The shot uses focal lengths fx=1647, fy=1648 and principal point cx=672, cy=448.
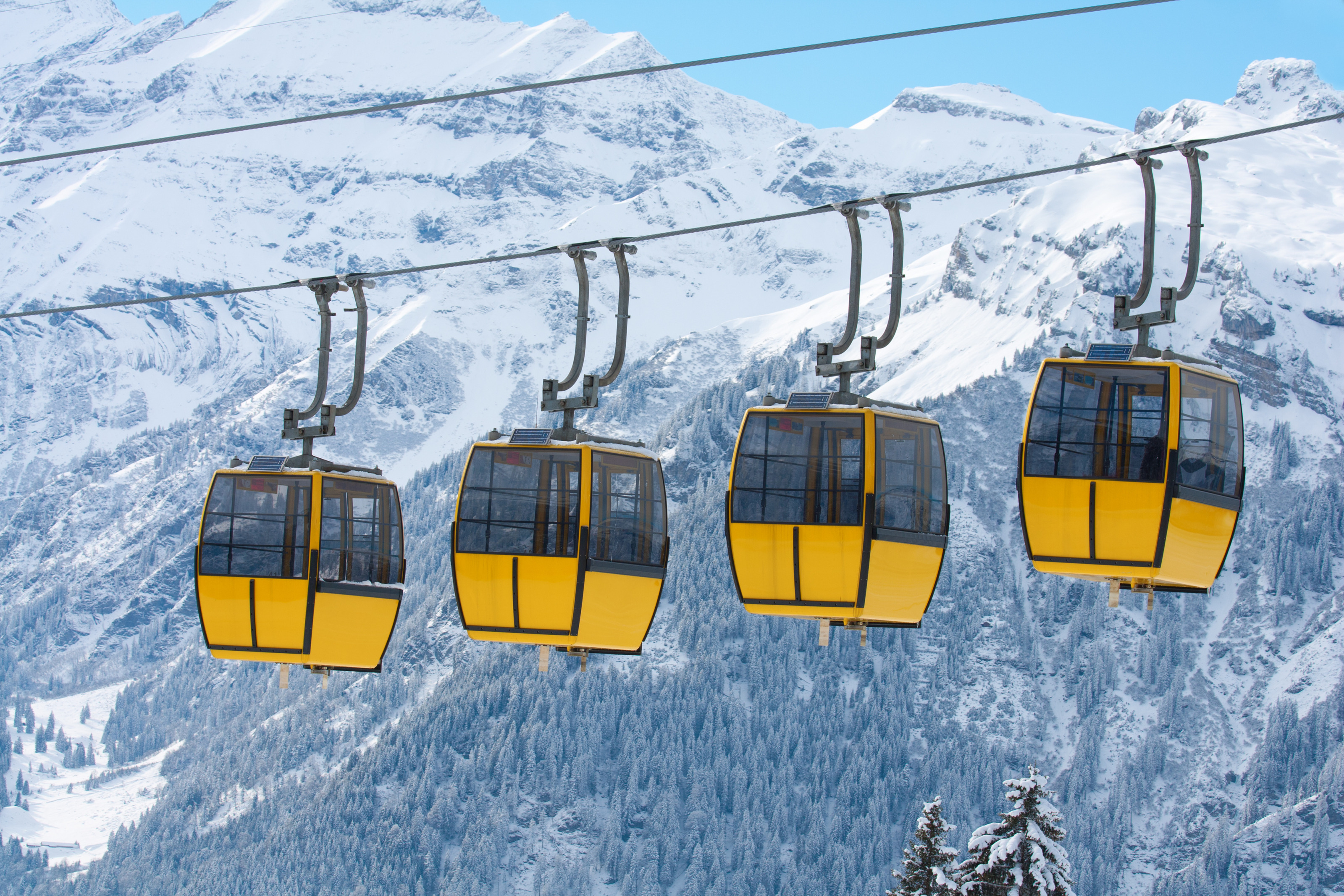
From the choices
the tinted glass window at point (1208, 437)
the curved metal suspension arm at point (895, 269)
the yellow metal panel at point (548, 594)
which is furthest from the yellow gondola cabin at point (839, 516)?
the tinted glass window at point (1208, 437)

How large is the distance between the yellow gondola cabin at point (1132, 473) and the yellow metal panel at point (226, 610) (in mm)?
8013

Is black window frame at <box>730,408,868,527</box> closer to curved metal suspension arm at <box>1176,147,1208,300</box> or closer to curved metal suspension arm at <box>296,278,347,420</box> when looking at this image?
curved metal suspension arm at <box>1176,147,1208,300</box>

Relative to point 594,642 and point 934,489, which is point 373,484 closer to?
point 594,642

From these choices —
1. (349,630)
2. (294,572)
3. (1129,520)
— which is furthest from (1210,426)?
(294,572)

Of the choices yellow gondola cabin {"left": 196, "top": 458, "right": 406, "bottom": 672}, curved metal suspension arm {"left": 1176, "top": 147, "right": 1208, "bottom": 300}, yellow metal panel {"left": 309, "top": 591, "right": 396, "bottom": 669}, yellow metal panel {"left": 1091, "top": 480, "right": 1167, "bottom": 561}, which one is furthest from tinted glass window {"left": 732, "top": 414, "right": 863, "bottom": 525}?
yellow metal panel {"left": 309, "top": 591, "right": 396, "bottom": 669}

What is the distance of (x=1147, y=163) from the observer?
46.3 feet

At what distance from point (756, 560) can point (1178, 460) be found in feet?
13.3

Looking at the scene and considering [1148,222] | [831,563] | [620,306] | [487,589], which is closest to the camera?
[1148,222]

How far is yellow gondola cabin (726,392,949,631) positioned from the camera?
15602 mm

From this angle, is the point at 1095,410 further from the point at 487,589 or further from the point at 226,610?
the point at 226,610

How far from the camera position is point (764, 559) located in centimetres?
1586

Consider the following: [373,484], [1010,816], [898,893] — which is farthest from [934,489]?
[898,893]

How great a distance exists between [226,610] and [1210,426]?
34.2ft

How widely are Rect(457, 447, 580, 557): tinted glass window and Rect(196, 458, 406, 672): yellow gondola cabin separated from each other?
150cm
